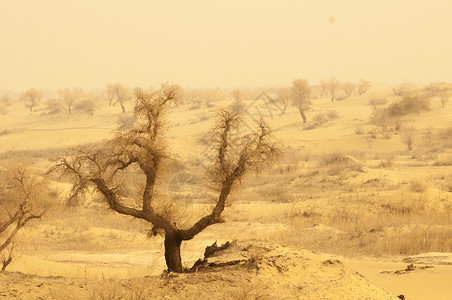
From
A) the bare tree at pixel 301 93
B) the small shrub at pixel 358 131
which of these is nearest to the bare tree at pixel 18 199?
the small shrub at pixel 358 131

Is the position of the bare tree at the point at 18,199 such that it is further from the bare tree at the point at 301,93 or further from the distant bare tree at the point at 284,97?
the distant bare tree at the point at 284,97

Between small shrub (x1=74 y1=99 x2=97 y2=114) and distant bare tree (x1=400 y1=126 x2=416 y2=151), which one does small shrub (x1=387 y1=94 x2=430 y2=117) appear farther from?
small shrub (x1=74 y1=99 x2=97 y2=114)

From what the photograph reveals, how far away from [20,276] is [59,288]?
0.99 m

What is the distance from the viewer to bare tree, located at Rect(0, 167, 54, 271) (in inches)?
495

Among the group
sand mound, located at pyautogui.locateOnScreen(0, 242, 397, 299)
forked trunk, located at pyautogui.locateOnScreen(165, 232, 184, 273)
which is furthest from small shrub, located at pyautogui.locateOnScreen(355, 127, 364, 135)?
forked trunk, located at pyautogui.locateOnScreen(165, 232, 184, 273)

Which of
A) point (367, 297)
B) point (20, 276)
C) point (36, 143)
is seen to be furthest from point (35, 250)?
point (36, 143)

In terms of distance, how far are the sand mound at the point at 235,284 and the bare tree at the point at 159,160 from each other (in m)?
1.01

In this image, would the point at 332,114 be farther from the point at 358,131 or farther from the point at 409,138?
the point at 409,138

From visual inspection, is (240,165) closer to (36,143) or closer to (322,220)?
(322,220)

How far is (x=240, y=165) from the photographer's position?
27.7ft

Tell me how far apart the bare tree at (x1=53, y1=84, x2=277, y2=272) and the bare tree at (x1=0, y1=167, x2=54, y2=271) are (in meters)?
4.17

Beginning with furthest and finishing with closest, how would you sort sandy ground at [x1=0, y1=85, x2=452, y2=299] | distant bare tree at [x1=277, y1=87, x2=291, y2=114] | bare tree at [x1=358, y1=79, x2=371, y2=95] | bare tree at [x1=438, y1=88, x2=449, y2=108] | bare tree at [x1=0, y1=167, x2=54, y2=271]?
bare tree at [x1=358, y1=79, x2=371, y2=95] < distant bare tree at [x1=277, y1=87, x2=291, y2=114] < bare tree at [x1=438, y1=88, x2=449, y2=108] < bare tree at [x1=0, y1=167, x2=54, y2=271] < sandy ground at [x1=0, y1=85, x2=452, y2=299]

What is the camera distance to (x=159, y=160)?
8.80 meters

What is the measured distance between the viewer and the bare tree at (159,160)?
27.6ft
